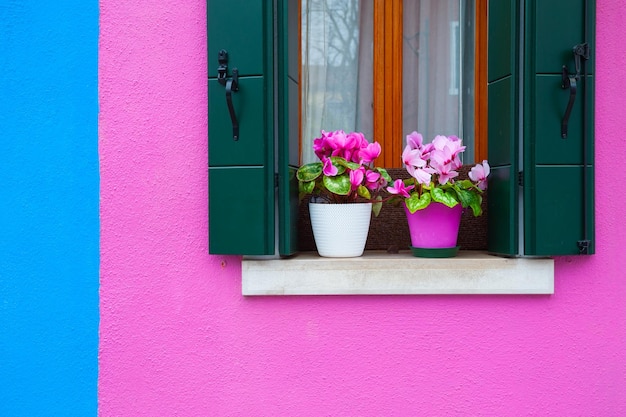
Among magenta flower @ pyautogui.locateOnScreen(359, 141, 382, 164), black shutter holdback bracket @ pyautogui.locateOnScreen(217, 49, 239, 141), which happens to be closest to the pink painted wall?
black shutter holdback bracket @ pyautogui.locateOnScreen(217, 49, 239, 141)

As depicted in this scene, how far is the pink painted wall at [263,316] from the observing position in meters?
2.01

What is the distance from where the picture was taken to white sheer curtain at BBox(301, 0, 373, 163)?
2.35 m

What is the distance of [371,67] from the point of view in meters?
2.35

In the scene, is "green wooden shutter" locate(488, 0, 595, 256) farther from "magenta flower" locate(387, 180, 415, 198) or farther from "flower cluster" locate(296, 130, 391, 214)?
"flower cluster" locate(296, 130, 391, 214)

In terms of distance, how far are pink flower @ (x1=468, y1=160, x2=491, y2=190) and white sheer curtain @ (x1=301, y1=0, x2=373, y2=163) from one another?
48 centimetres

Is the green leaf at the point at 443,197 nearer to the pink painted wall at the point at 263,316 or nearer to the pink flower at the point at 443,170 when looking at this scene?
the pink flower at the point at 443,170

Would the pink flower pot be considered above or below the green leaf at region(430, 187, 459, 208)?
below

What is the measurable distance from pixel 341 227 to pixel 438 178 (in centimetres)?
41

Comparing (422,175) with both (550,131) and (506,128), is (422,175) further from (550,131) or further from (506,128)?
(550,131)

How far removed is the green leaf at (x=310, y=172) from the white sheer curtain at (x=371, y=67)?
0.85ft

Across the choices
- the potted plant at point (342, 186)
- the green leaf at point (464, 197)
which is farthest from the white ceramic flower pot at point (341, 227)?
the green leaf at point (464, 197)

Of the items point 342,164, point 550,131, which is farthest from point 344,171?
point 550,131
